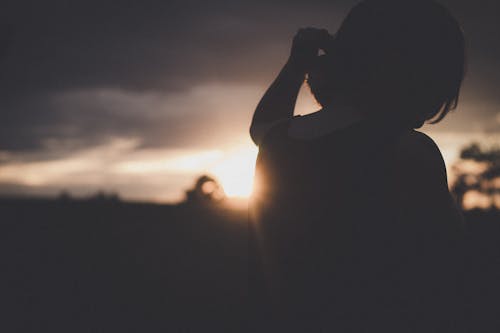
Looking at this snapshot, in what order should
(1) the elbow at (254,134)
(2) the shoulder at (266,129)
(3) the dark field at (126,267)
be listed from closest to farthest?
(2) the shoulder at (266,129) < (1) the elbow at (254,134) < (3) the dark field at (126,267)

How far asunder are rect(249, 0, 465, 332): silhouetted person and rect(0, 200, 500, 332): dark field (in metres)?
4.17

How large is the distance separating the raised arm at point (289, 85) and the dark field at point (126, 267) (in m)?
4.23

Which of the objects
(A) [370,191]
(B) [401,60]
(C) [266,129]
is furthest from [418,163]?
(C) [266,129]

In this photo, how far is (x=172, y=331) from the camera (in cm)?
644

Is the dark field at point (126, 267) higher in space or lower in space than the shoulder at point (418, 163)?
higher

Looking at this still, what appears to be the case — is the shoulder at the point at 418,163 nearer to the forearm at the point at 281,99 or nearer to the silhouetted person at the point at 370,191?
the silhouetted person at the point at 370,191

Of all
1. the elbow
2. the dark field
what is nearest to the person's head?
the elbow

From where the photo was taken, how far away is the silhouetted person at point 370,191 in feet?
3.43

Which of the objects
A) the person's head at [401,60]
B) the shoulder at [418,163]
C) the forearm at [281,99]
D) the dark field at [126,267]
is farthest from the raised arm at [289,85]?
the dark field at [126,267]

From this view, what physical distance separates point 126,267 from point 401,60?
8.67 m

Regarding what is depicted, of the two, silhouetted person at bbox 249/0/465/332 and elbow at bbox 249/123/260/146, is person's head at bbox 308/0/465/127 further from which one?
elbow at bbox 249/123/260/146

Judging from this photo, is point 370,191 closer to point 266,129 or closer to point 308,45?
point 266,129

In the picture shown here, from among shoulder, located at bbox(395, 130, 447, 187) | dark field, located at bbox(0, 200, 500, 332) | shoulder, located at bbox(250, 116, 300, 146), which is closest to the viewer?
shoulder, located at bbox(395, 130, 447, 187)

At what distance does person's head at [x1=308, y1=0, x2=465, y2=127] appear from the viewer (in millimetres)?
1107
